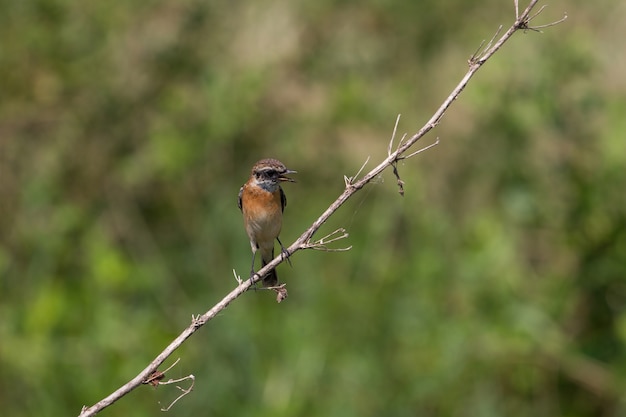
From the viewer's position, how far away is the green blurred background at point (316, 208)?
27.3 ft

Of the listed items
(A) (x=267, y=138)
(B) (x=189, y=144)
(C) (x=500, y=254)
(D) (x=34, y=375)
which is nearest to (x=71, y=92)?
(B) (x=189, y=144)

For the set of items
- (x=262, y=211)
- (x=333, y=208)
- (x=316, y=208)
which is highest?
(x=316, y=208)

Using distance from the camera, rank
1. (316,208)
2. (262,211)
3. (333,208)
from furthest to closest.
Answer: (316,208)
(262,211)
(333,208)

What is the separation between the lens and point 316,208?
9.20 meters

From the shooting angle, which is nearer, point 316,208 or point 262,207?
point 262,207

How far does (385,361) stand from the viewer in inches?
338

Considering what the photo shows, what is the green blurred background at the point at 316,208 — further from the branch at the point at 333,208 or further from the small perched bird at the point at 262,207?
the branch at the point at 333,208

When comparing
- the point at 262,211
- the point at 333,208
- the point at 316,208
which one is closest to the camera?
the point at 333,208

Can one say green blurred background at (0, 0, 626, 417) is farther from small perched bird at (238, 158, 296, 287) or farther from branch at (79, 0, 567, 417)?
branch at (79, 0, 567, 417)

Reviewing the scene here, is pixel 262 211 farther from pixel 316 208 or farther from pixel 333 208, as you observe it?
pixel 316 208

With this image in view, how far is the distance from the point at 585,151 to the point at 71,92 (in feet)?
15.8

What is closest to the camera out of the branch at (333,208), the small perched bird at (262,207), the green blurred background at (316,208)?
the branch at (333,208)

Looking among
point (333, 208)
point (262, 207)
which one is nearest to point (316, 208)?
point (262, 207)

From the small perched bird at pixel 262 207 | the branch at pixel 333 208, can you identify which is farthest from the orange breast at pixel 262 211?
the branch at pixel 333 208
